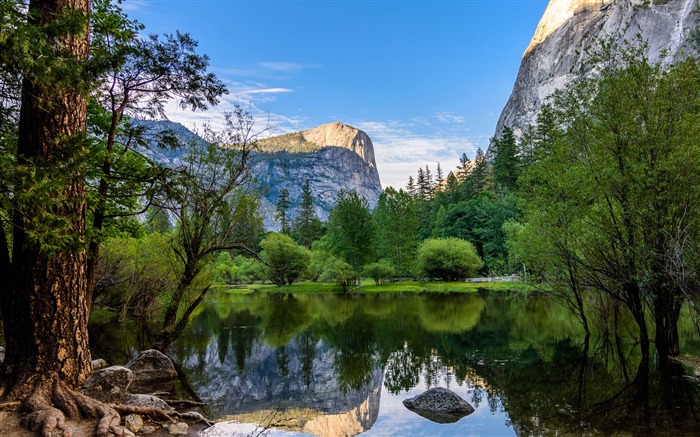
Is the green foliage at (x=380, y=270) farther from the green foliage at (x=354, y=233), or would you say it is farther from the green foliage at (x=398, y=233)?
the green foliage at (x=354, y=233)

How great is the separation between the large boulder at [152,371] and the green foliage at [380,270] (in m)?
47.4

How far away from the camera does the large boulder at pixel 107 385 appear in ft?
26.4

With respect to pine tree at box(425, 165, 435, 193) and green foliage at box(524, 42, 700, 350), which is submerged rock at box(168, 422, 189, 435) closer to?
green foliage at box(524, 42, 700, 350)

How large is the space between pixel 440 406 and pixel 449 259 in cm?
4809

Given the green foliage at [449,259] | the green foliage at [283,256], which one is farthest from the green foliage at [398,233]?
the green foliage at [283,256]

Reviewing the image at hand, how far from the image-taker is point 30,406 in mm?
7098

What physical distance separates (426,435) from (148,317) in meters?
22.8

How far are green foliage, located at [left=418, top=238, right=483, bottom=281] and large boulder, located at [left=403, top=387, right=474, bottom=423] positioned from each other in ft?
155

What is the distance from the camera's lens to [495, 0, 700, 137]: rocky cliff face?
73.0 metres

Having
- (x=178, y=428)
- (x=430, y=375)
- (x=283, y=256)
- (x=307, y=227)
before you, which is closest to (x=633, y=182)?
(x=430, y=375)

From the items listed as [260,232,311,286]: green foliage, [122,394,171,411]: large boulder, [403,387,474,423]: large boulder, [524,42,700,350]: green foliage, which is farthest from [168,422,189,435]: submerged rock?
[260,232,311,286]: green foliage

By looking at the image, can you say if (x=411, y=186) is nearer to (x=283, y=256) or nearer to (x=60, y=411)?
(x=283, y=256)

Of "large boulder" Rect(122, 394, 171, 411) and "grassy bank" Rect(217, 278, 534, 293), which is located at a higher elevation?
"large boulder" Rect(122, 394, 171, 411)

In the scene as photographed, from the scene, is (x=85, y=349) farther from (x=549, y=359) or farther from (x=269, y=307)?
(x=269, y=307)
